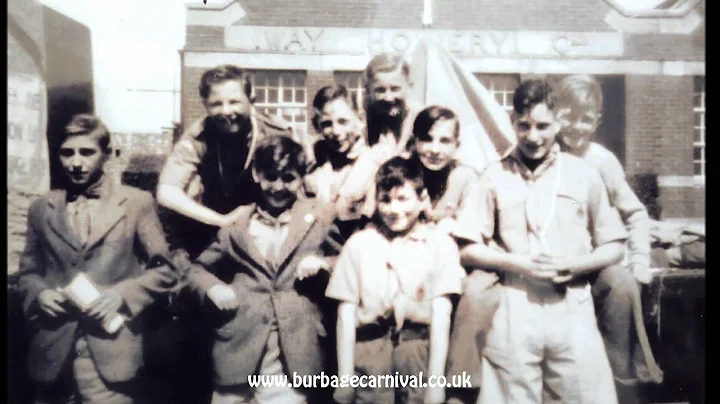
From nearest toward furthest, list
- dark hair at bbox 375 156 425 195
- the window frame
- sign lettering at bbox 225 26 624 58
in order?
dark hair at bbox 375 156 425 195 < sign lettering at bbox 225 26 624 58 < the window frame

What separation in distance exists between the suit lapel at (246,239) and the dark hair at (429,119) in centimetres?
109

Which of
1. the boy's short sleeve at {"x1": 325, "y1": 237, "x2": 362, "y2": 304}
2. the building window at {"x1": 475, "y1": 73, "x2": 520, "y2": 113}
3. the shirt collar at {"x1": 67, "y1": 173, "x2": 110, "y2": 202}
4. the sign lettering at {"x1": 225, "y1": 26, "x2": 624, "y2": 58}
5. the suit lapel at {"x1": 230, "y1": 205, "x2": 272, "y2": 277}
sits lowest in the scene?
the boy's short sleeve at {"x1": 325, "y1": 237, "x2": 362, "y2": 304}

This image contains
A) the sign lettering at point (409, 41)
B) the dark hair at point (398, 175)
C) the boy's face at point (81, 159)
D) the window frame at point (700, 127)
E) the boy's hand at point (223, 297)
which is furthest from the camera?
the window frame at point (700, 127)

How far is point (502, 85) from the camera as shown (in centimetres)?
450

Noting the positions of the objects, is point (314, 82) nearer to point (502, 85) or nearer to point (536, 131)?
point (502, 85)

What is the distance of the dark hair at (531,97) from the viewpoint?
14.4ft

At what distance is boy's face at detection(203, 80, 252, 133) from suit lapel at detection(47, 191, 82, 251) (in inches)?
41.0

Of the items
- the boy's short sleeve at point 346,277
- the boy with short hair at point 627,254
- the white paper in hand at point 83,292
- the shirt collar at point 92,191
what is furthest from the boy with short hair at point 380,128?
the white paper in hand at point 83,292

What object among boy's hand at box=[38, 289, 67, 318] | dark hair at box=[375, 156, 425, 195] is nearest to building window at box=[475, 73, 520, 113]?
dark hair at box=[375, 156, 425, 195]

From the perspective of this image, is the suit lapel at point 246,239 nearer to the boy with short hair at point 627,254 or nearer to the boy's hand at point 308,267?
the boy's hand at point 308,267

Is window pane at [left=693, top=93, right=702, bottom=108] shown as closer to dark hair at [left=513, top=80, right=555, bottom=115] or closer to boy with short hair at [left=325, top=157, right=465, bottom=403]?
dark hair at [left=513, top=80, right=555, bottom=115]

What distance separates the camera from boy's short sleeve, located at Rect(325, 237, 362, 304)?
421 centimetres

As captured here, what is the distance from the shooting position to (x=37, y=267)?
172 inches

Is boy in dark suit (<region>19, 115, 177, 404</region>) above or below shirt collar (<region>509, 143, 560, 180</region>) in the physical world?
below
